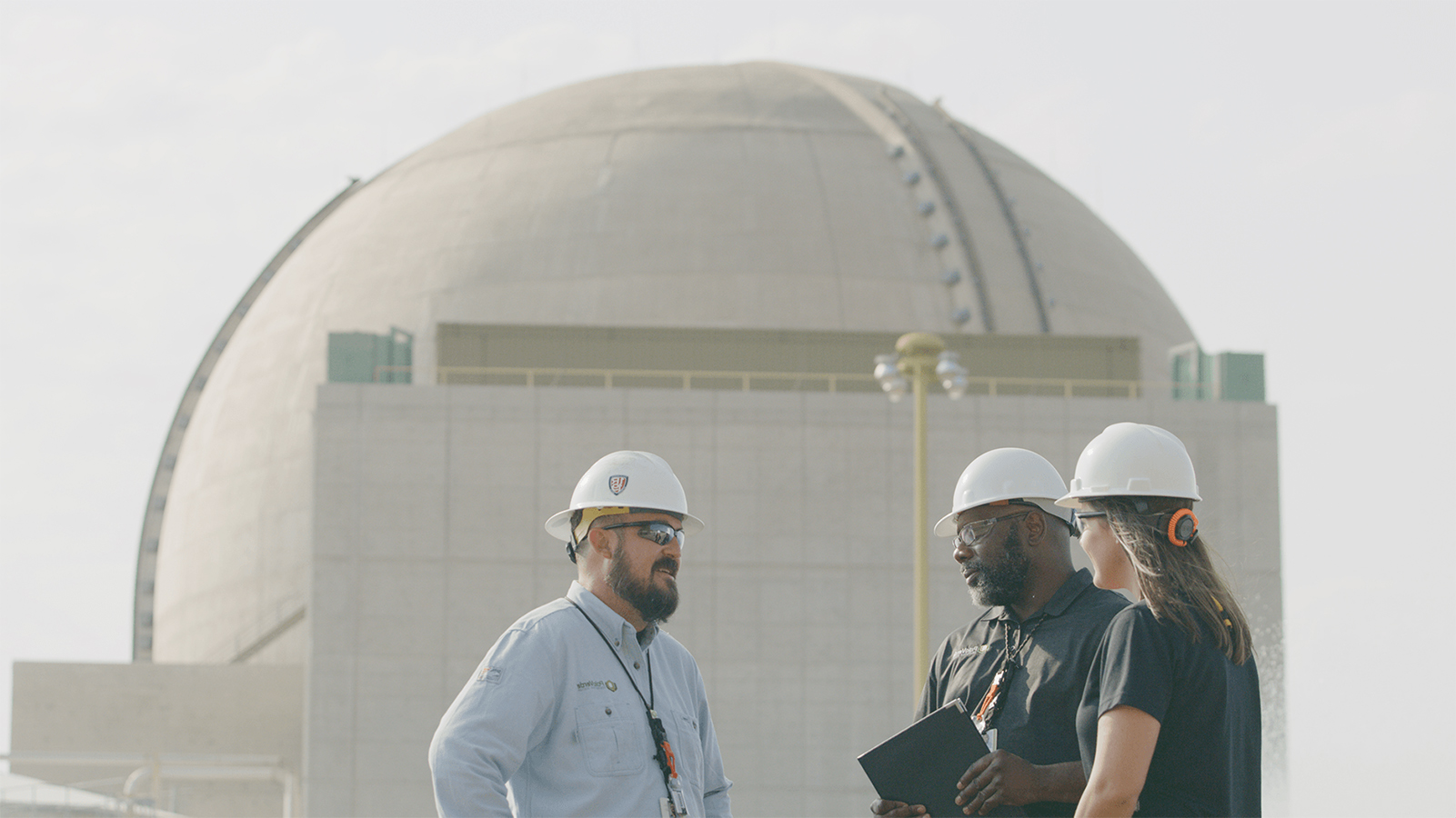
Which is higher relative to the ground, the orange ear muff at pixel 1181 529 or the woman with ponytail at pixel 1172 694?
the orange ear muff at pixel 1181 529

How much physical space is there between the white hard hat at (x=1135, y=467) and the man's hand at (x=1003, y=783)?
85 centimetres

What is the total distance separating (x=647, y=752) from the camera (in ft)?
17.8

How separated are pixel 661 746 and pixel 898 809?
2.68 feet

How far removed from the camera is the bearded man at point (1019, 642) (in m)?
5.38

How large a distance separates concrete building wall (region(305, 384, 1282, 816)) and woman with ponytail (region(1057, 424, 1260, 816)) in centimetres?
2304

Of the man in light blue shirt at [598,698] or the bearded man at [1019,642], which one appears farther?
the bearded man at [1019,642]

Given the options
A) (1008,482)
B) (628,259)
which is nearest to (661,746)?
(1008,482)

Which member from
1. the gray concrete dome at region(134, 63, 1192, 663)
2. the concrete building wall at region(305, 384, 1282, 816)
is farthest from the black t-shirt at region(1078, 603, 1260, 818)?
the gray concrete dome at region(134, 63, 1192, 663)

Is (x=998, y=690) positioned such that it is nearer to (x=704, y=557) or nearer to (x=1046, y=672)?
(x=1046, y=672)

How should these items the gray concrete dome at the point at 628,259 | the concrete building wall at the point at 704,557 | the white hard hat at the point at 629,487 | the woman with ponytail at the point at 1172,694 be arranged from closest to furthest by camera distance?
the woman with ponytail at the point at 1172,694, the white hard hat at the point at 629,487, the concrete building wall at the point at 704,557, the gray concrete dome at the point at 628,259

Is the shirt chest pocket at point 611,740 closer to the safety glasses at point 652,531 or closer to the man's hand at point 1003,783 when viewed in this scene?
the safety glasses at point 652,531

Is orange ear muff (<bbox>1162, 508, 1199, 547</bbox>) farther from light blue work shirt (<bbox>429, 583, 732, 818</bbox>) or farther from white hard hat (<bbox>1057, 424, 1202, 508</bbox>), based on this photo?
light blue work shirt (<bbox>429, 583, 732, 818</bbox>)

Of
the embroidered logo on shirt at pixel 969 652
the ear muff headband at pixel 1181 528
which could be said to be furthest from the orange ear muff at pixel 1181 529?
the embroidered logo on shirt at pixel 969 652

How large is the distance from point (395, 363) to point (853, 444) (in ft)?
29.6
